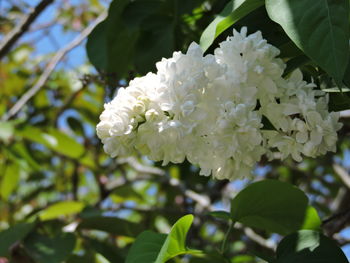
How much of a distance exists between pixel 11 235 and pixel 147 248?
60 centimetres

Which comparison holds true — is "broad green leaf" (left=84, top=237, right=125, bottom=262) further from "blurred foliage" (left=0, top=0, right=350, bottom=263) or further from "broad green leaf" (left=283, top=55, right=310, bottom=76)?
"broad green leaf" (left=283, top=55, right=310, bottom=76)

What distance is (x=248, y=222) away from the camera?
1157 mm

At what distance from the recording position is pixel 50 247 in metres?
1.52

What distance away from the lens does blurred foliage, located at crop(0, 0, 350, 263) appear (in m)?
1.42

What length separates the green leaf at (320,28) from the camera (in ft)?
2.64

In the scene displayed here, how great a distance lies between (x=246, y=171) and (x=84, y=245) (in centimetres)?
92

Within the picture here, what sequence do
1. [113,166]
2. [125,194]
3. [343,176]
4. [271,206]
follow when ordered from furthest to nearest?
1. [113,166]
2. [125,194]
3. [343,176]
4. [271,206]

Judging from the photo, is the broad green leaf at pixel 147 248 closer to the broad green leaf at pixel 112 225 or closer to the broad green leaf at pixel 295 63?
the broad green leaf at pixel 295 63

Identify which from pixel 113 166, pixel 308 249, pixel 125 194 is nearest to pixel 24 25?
pixel 125 194

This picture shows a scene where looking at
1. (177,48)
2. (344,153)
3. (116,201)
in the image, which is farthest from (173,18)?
(344,153)

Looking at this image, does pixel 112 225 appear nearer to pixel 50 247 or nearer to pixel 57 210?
pixel 50 247

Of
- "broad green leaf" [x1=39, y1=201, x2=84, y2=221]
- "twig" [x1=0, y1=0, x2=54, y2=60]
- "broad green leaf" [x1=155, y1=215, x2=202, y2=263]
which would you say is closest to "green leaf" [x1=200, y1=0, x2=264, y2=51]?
"broad green leaf" [x1=155, y1=215, x2=202, y2=263]

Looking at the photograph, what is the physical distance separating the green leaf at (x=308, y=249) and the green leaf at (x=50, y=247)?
630mm

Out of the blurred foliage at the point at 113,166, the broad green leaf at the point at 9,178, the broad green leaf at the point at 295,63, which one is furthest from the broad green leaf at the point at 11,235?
the broad green leaf at the point at 9,178
